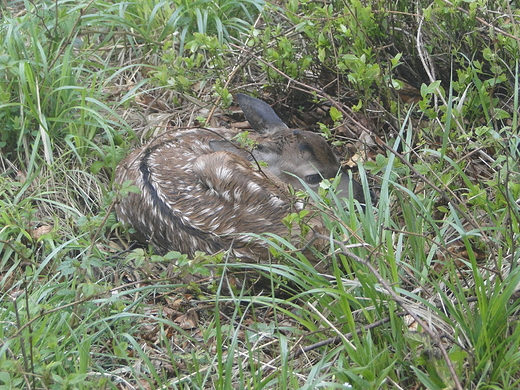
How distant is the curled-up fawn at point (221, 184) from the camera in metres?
4.05

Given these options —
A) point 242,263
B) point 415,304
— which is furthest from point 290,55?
point 415,304

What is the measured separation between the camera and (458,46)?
191 inches

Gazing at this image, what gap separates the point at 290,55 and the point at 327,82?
448mm

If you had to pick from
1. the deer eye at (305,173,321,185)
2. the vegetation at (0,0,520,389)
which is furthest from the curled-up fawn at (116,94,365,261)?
the vegetation at (0,0,520,389)

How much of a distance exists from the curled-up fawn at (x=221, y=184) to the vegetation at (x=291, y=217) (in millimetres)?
171

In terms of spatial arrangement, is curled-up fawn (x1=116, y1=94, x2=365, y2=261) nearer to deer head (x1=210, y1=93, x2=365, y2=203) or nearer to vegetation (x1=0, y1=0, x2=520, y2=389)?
deer head (x1=210, y1=93, x2=365, y2=203)

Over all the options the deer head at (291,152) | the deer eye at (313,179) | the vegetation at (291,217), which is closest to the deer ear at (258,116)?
the deer head at (291,152)

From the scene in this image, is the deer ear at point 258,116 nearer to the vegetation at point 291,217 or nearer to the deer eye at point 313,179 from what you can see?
the vegetation at point 291,217

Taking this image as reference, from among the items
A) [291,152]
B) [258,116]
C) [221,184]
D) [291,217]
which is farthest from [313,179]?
[291,217]

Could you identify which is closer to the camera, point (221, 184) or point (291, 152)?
point (221, 184)

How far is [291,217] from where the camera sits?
3615 millimetres

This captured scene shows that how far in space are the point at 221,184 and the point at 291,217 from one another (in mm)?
859

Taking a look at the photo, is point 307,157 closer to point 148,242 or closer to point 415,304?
point 148,242

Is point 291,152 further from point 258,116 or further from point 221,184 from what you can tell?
point 221,184
